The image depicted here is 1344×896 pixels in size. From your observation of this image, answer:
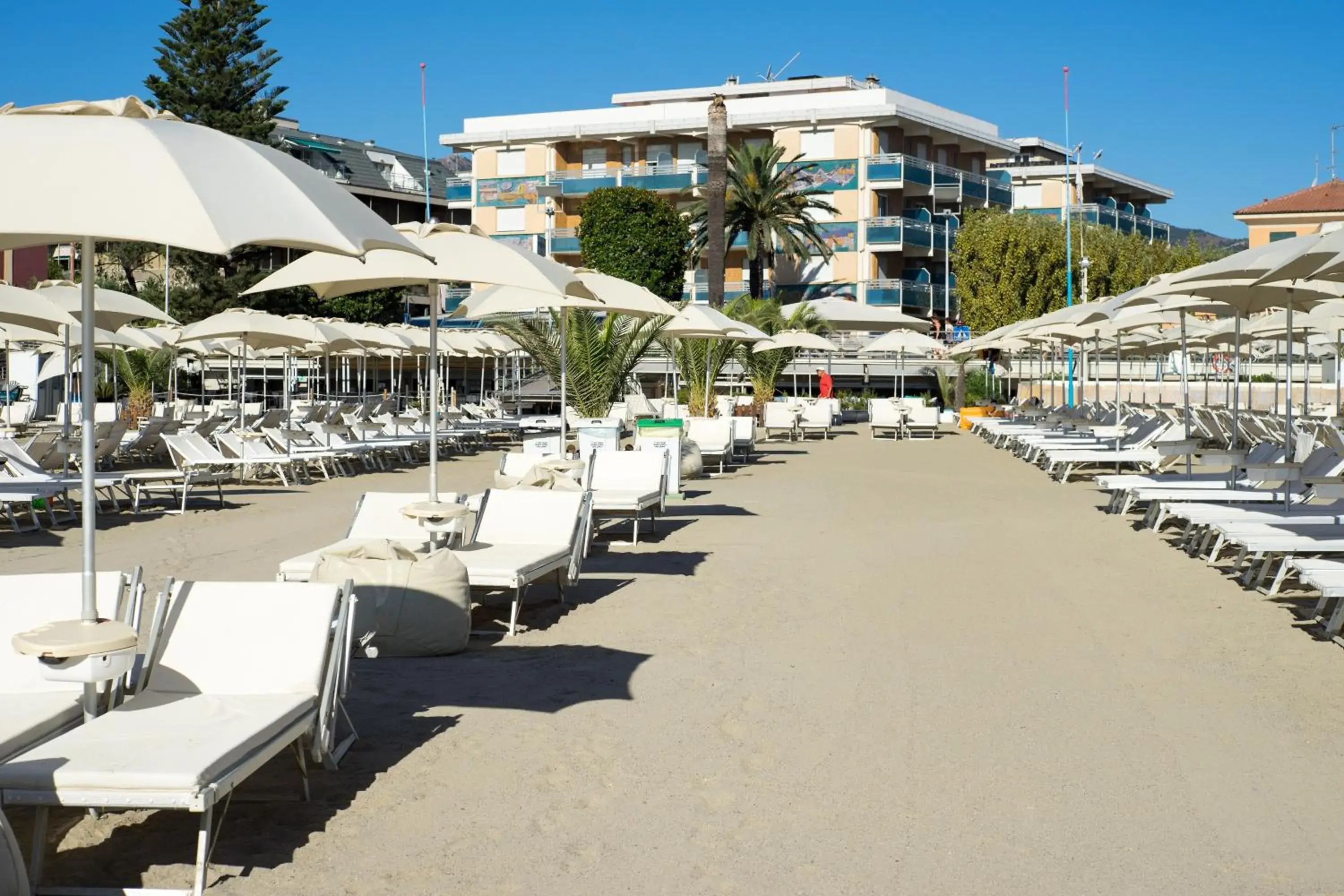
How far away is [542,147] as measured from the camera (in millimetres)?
64875

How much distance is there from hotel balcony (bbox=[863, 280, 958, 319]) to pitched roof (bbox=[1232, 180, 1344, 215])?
17.8 metres

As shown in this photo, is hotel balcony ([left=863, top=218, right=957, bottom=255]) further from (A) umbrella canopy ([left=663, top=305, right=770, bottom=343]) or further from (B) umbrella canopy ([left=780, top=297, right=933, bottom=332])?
(A) umbrella canopy ([left=663, top=305, right=770, bottom=343])

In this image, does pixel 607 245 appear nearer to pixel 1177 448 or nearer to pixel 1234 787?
pixel 1177 448

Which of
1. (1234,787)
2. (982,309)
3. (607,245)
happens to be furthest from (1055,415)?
(607,245)

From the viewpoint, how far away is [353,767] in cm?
557

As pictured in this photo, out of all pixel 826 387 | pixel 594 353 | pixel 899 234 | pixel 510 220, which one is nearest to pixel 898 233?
pixel 899 234

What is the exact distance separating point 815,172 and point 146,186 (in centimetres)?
5774

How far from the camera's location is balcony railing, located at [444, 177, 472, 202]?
67938mm

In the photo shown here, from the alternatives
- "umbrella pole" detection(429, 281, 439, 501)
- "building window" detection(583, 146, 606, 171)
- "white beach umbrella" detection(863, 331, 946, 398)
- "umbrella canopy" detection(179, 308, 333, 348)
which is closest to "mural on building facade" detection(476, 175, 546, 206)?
Result: "building window" detection(583, 146, 606, 171)

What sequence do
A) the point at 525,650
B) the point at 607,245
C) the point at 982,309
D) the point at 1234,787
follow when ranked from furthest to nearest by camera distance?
the point at 607,245 → the point at 982,309 → the point at 525,650 → the point at 1234,787

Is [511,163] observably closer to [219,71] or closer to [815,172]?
[815,172]

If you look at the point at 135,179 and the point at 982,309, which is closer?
the point at 135,179

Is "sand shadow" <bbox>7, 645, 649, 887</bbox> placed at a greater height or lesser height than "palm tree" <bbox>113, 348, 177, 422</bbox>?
lesser

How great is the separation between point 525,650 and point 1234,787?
375 cm
